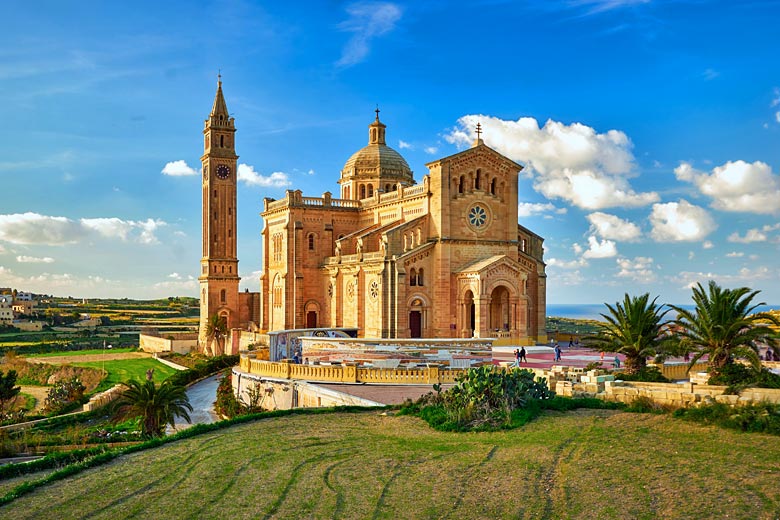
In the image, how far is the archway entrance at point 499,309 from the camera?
45.6 metres

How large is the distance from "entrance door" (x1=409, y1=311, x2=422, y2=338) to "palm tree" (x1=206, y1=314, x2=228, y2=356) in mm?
22171

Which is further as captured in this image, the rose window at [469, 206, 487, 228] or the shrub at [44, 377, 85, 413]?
the rose window at [469, 206, 487, 228]

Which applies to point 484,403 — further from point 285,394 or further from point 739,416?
point 285,394

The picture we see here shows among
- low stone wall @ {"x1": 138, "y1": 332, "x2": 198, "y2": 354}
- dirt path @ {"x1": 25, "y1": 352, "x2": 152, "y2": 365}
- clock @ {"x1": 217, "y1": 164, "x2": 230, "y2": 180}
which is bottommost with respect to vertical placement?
dirt path @ {"x1": 25, "y1": 352, "x2": 152, "y2": 365}

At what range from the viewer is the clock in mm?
66312

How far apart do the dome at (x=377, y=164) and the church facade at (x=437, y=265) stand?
7.04 m

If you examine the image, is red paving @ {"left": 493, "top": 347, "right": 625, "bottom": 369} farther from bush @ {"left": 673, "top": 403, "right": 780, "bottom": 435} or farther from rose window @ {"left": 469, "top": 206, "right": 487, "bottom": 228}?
bush @ {"left": 673, "top": 403, "right": 780, "bottom": 435}

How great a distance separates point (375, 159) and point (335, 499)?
2025 inches

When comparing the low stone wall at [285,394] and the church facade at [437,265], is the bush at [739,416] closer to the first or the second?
the low stone wall at [285,394]

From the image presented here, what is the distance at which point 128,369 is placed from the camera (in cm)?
5806

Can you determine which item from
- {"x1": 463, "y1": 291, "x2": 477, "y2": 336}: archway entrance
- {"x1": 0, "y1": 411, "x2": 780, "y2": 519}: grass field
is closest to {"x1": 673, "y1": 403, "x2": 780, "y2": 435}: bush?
{"x1": 0, "y1": 411, "x2": 780, "y2": 519}: grass field

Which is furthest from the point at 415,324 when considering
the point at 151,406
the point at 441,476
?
the point at 441,476

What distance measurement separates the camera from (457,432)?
19078 mm

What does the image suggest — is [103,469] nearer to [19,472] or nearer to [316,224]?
[19,472]
